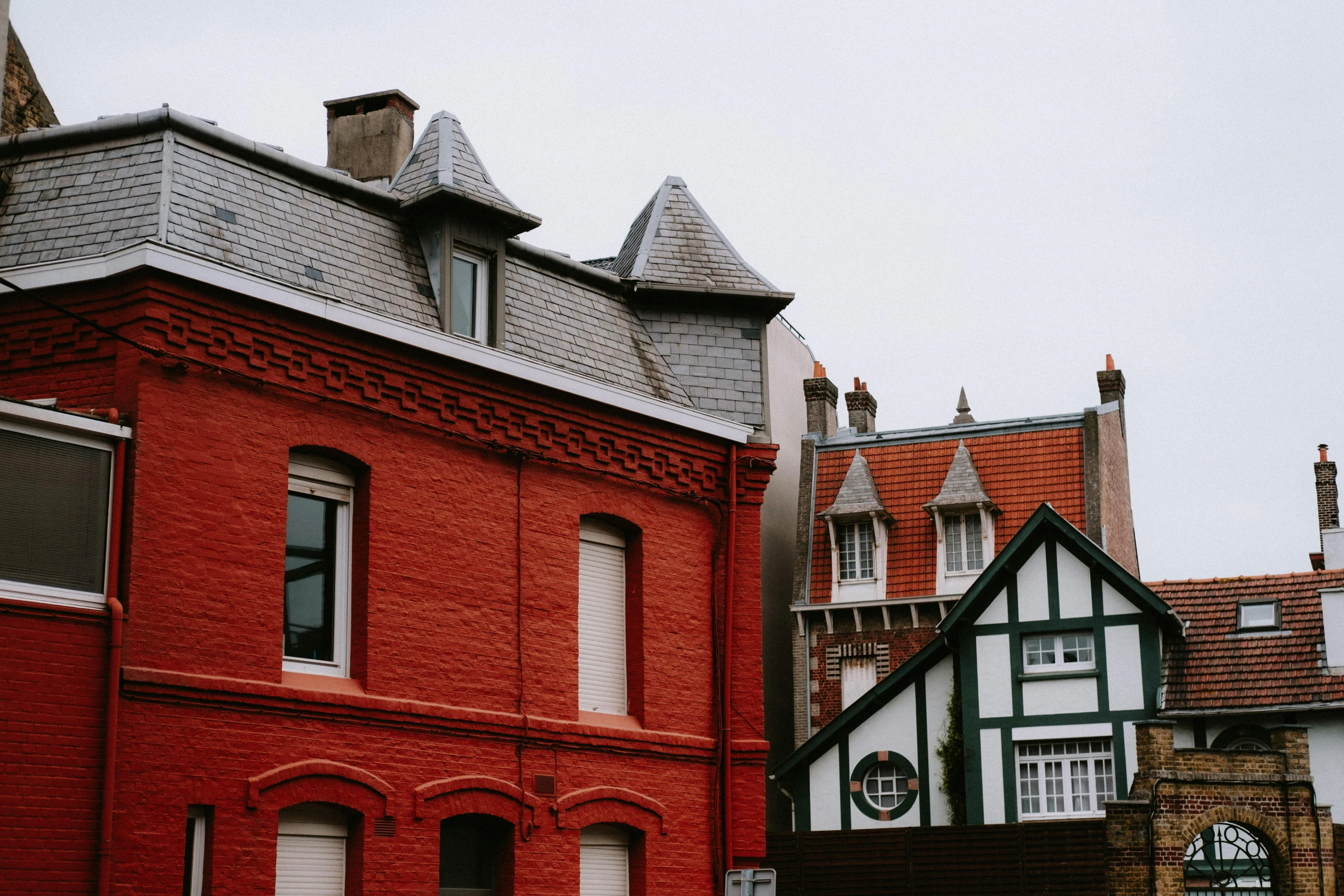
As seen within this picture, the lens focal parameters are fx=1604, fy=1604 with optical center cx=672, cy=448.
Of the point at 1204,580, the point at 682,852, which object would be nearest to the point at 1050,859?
the point at 1204,580

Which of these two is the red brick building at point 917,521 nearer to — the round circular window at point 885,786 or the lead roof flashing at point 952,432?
the lead roof flashing at point 952,432

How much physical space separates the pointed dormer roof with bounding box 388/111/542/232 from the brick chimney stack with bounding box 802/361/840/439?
23.2m

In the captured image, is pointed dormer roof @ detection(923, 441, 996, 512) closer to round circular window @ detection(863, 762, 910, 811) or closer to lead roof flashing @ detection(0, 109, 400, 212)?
round circular window @ detection(863, 762, 910, 811)

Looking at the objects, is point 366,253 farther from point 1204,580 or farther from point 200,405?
point 1204,580

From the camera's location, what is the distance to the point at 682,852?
60.1ft

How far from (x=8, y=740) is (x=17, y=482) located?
2.04 metres

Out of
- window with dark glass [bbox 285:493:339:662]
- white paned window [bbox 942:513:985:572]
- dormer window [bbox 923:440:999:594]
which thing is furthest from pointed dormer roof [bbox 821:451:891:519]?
window with dark glass [bbox 285:493:339:662]

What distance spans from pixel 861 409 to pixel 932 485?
4.88 metres

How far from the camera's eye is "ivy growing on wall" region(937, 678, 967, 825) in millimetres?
30719

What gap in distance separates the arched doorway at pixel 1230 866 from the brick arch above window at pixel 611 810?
10.3 metres

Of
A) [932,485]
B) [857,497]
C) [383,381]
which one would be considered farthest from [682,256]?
[932,485]

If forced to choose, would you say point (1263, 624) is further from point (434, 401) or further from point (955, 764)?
point (434, 401)

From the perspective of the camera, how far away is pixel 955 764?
101ft

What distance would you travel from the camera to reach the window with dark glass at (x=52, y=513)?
12.7m
